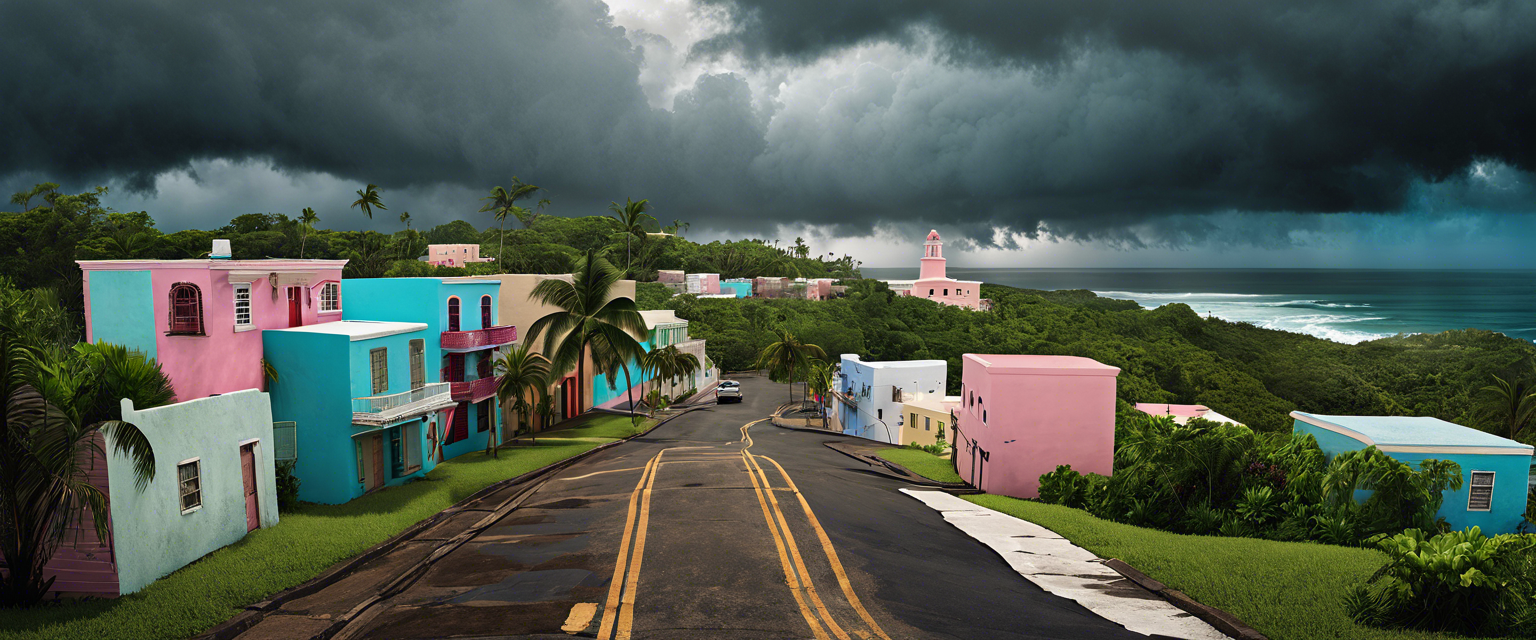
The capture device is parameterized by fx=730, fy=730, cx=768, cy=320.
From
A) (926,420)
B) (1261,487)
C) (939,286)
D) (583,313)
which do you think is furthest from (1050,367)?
(939,286)

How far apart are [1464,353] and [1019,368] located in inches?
3530

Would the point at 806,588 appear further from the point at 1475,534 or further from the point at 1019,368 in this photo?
the point at 1019,368

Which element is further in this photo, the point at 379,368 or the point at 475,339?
the point at 475,339

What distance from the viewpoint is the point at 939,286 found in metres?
126

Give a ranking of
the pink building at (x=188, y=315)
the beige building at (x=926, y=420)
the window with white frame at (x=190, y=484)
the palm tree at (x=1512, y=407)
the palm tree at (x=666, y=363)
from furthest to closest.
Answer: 1. the palm tree at (x=666, y=363)
2. the beige building at (x=926, y=420)
3. the palm tree at (x=1512, y=407)
4. the pink building at (x=188, y=315)
5. the window with white frame at (x=190, y=484)

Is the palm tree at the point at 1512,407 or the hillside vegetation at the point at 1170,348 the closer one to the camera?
the palm tree at the point at 1512,407

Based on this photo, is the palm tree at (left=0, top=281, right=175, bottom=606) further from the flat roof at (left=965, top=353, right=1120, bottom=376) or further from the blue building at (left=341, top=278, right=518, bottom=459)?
the flat roof at (left=965, top=353, right=1120, bottom=376)

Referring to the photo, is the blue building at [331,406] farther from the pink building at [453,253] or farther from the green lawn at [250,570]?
the pink building at [453,253]

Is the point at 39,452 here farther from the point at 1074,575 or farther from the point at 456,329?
the point at 456,329

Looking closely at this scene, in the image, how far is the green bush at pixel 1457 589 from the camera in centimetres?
809

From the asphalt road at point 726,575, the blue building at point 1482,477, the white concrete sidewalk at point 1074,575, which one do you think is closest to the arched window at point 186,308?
the asphalt road at point 726,575

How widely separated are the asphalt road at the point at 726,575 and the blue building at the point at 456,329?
1289 cm

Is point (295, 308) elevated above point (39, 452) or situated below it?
above

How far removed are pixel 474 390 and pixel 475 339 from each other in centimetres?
204
